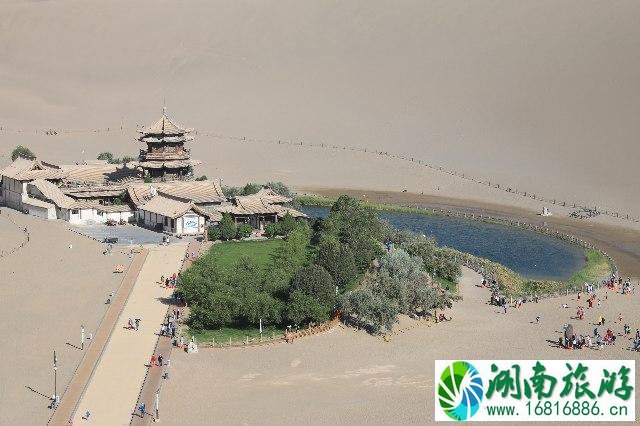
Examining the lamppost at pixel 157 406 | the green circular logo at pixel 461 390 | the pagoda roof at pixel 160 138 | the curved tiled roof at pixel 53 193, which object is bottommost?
the lamppost at pixel 157 406

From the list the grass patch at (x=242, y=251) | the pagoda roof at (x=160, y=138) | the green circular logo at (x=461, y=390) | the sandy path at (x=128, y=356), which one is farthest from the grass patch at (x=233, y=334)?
the pagoda roof at (x=160, y=138)

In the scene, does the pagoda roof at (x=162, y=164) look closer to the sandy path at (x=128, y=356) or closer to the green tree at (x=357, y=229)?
the green tree at (x=357, y=229)

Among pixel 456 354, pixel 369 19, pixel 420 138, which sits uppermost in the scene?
pixel 369 19

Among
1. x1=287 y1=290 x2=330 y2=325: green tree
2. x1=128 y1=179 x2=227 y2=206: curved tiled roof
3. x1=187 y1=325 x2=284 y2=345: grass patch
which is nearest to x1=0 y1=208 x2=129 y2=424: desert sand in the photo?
x1=187 y1=325 x2=284 y2=345: grass patch

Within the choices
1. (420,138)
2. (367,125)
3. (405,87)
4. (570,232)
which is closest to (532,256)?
(570,232)

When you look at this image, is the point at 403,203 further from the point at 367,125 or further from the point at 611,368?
the point at 611,368

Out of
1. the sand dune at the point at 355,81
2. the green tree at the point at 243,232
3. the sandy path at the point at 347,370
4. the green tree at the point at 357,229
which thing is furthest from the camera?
the sand dune at the point at 355,81

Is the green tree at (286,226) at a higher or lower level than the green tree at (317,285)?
higher

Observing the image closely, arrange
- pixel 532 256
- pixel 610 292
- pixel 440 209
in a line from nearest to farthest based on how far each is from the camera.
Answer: pixel 610 292 < pixel 532 256 < pixel 440 209
